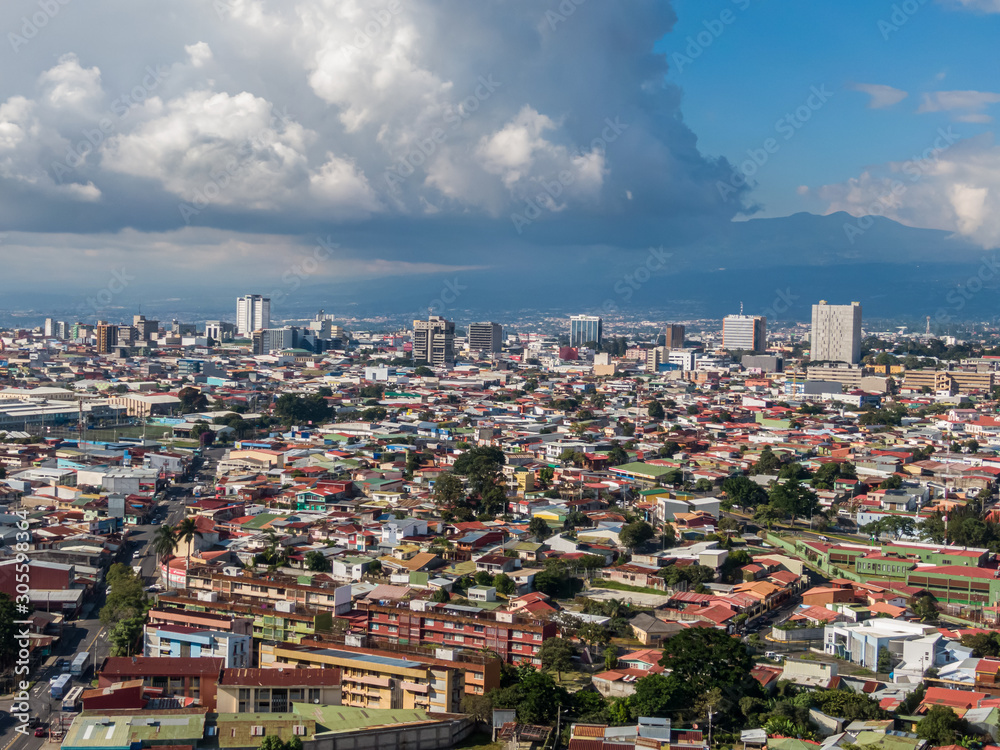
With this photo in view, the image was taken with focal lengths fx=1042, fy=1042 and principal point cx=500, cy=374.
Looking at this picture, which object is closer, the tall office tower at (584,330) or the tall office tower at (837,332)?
the tall office tower at (837,332)

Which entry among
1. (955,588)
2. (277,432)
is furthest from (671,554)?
(277,432)

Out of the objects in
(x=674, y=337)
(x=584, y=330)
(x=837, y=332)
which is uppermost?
(x=584, y=330)

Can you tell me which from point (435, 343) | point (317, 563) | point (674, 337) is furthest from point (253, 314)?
Answer: point (317, 563)

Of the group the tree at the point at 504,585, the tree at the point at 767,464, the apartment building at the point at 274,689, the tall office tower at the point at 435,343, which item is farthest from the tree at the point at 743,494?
the tall office tower at the point at 435,343

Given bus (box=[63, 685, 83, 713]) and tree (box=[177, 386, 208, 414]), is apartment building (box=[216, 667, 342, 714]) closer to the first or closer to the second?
bus (box=[63, 685, 83, 713])

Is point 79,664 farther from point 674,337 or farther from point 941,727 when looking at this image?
point 674,337

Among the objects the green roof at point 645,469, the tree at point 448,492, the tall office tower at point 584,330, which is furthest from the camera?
the tall office tower at point 584,330

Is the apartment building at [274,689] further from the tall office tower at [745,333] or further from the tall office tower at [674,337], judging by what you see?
the tall office tower at [745,333]

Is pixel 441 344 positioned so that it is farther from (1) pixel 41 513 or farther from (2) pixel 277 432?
(1) pixel 41 513
